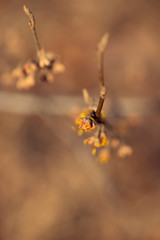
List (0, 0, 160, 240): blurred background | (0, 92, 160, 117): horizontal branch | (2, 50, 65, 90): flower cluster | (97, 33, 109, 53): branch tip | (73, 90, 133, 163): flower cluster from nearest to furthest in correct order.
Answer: (97, 33, 109, 53): branch tip, (73, 90, 133, 163): flower cluster, (2, 50, 65, 90): flower cluster, (0, 92, 160, 117): horizontal branch, (0, 0, 160, 240): blurred background

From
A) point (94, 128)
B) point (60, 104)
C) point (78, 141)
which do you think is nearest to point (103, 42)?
point (94, 128)

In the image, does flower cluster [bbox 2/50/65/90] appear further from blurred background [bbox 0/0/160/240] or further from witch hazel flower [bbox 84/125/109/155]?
blurred background [bbox 0/0/160/240]

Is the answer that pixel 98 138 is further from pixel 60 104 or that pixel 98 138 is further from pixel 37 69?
pixel 60 104

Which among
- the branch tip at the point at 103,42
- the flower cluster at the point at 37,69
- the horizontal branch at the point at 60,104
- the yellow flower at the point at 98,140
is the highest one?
the horizontal branch at the point at 60,104

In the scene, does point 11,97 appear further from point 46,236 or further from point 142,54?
point 142,54

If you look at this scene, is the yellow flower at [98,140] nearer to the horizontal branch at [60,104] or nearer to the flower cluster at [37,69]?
the flower cluster at [37,69]

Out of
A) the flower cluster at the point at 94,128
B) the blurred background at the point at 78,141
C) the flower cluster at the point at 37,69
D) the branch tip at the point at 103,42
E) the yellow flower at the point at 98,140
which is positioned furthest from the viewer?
the blurred background at the point at 78,141

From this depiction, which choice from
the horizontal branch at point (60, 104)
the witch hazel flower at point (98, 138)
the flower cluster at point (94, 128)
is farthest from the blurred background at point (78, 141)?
the witch hazel flower at point (98, 138)

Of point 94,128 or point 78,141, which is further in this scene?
point 78,141

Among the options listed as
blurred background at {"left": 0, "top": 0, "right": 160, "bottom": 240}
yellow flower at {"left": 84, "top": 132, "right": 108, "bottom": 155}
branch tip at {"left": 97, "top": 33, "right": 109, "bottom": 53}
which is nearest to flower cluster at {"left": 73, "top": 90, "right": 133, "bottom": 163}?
yellow flower at {"left": 84, "top": 132, "right": 108, "bottom": 155}

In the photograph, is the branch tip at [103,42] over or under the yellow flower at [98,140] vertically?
over
